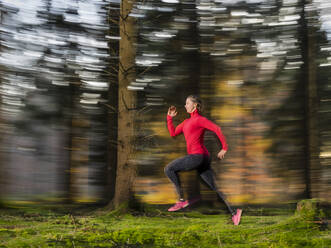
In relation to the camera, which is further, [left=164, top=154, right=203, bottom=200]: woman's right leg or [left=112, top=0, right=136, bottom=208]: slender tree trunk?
[left=112, top=0, right=136, bottom=208]: slender tree trunk

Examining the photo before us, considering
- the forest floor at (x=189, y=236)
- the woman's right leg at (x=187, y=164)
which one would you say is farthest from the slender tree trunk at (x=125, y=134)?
the woman's right leg at (x=187, y=164)

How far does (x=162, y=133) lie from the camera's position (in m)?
8.49

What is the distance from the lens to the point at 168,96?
27.3 ft

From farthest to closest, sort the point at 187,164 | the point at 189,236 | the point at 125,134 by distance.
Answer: the point at 125,134 < the point at 187,164 < the point at 189,236

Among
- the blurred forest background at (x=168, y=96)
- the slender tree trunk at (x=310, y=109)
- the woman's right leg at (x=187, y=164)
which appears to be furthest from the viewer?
the slender tree trunk at (x=310, y=109)

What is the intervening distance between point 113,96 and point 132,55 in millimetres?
1257

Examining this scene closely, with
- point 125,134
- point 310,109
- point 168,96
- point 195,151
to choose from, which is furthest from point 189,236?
point 310,109

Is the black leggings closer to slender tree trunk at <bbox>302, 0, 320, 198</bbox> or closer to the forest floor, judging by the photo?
the forest floor

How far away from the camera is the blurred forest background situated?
315 inches

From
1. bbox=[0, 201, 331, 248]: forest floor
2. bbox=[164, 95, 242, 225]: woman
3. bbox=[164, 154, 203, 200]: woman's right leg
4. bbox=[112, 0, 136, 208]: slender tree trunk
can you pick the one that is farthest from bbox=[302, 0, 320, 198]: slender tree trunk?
bbox=[164, 154, 203, 200]: woman's right leg

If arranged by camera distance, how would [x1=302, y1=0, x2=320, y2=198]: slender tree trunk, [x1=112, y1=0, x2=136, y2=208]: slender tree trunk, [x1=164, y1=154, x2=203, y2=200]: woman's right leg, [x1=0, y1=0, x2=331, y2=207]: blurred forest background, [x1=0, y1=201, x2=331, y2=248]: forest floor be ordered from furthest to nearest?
[x1=302, y1=0, x2=320, y2=198]: slender tree trunk < [x1=0, y1=0, x2=331, y2=207]: blurred forest background < [x1=112, y1=0, x2=136, y2=208]: slender tree trunk < [x1=164, y1=154, x2=203, y2=200]: woman's right leg < [x1=0, y1=201, x2=331, y2=248]: forest floor

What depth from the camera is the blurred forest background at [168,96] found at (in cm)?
800

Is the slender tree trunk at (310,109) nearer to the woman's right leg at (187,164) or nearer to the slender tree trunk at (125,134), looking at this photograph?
the slender tree trunk at (125,134)

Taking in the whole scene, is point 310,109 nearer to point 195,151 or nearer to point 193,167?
point 195,151
